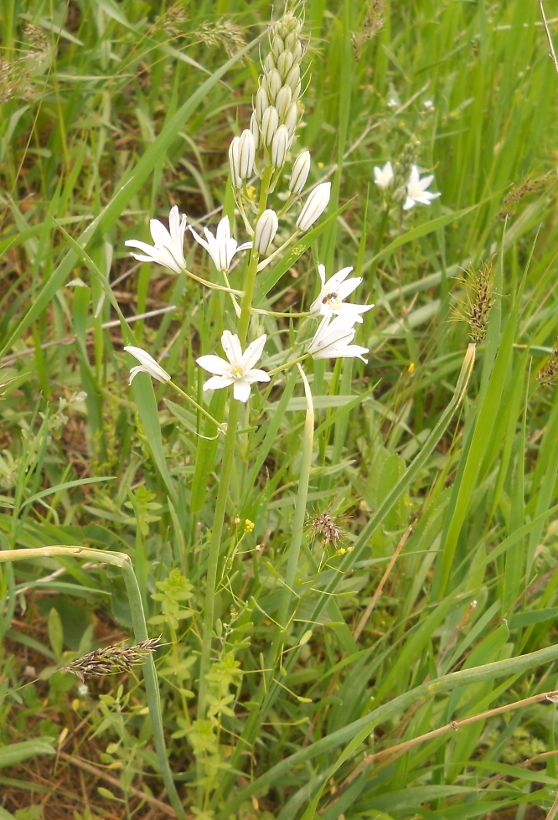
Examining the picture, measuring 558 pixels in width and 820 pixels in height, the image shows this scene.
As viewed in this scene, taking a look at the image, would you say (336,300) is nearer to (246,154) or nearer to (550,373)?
(246,154)

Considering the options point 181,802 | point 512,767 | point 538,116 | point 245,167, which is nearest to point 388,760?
point 512,767

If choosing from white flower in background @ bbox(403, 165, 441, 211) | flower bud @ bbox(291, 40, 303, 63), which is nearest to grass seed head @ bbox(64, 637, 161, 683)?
flower bud @ bbox(291, 40, 303, 63)

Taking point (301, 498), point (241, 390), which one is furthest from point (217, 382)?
point (301, 498)

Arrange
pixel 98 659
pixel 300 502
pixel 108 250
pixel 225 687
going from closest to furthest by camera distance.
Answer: pixel 98 659
pixel 300 502
pixel 225 687
pixel 108 250

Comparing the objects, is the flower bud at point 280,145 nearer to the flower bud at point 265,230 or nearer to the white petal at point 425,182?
the flower bud at point 265,230

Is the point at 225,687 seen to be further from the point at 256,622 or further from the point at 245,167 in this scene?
the point at 245,167

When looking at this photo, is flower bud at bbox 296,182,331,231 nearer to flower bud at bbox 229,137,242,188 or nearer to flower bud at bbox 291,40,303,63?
flower bud at bbox 229,137,242,188
